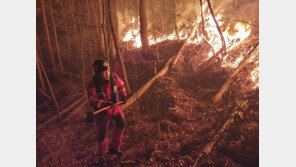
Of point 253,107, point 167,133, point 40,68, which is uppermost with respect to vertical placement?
point 40,68

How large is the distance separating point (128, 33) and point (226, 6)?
2.36 metres

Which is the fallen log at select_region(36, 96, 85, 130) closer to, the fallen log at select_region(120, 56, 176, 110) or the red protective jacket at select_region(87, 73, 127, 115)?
the red protective jacket at select_region(87, 73, 127, 115)

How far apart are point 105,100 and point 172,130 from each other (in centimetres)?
137

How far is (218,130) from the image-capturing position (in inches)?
96.4

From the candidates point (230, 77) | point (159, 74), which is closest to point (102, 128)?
point (159, 74)

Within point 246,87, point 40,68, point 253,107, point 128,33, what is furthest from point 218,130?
point 40,68

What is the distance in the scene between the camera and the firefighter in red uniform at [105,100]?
92.5 inches

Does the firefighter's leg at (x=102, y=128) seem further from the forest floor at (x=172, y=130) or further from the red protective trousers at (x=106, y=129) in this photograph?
the forest floor at (x=172, y=130)

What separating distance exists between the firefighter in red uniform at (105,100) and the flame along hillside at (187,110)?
202mm

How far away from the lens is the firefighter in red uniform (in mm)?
2350

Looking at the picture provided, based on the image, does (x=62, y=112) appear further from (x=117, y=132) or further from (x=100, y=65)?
(x=100, y=65)

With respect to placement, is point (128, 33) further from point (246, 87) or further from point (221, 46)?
point (246, 87)

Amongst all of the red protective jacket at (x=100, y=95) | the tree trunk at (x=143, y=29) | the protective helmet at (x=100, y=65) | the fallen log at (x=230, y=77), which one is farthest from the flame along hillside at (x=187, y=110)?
the protective helmet at (x=100, y=65)

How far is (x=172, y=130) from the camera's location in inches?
99.9
